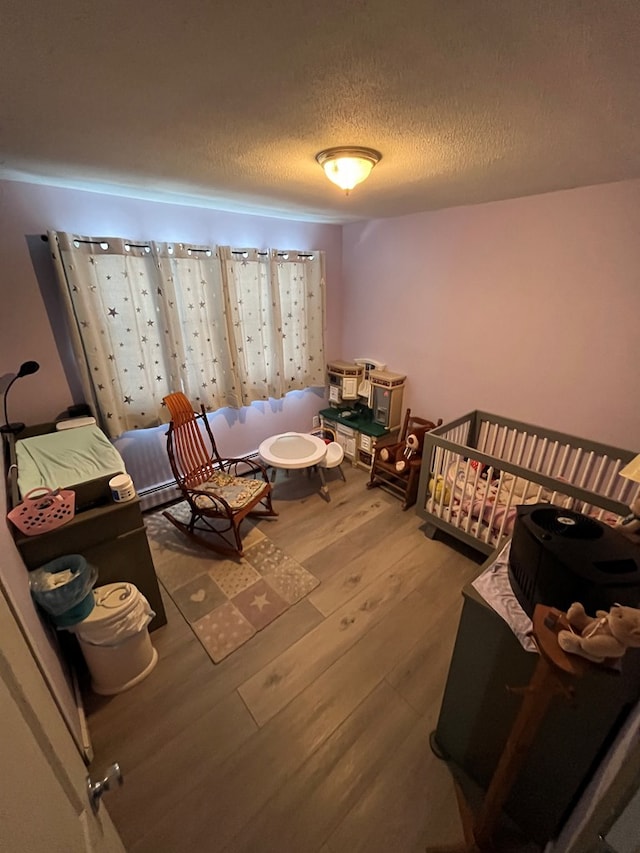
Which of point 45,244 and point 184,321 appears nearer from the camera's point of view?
point 45,244

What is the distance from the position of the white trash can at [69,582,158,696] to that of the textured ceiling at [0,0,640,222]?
6.24 ft

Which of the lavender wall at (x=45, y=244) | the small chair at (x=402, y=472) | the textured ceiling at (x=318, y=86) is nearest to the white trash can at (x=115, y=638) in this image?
the lavender wall at (x=45, y=244)

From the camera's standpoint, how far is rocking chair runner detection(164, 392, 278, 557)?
249cm

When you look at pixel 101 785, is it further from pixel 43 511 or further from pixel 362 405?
pixel 362 405

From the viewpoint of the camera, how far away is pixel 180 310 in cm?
279

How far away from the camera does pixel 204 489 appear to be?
8.75 feet

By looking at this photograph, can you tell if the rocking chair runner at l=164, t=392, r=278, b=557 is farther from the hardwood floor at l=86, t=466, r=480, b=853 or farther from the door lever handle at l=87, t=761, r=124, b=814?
the door lever handle at l=87, t=761, r=124, b=814

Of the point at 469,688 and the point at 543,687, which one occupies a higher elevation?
the point at 543,687

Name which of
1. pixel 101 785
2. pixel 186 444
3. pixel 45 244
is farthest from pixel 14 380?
pixel 101 785

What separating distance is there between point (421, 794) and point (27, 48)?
8.64 ft

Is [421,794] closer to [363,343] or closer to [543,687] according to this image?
[543,687]

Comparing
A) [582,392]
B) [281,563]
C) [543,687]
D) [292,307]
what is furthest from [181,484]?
[582,392]

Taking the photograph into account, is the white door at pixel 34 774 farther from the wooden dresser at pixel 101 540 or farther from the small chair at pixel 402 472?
the small chair at pixel 402 472

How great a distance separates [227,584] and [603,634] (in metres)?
2.08
